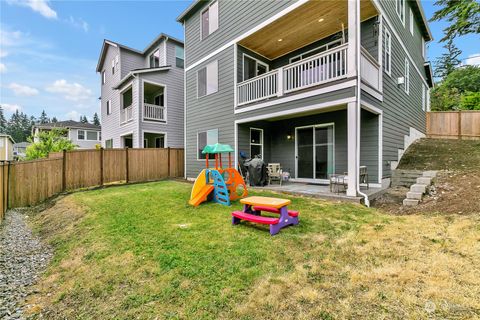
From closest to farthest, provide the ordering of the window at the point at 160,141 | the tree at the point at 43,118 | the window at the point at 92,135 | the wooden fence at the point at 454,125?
the wooden fence at the point at 454,125
the window at the point at 160,141
the window at the point at 92,135
the tree at the point at 43,118

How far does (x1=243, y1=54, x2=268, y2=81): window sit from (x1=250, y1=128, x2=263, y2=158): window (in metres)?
2.38

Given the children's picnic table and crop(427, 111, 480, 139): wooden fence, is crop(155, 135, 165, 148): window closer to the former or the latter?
the children's picnic table

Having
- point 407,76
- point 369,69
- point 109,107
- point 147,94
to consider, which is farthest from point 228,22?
point 109,107

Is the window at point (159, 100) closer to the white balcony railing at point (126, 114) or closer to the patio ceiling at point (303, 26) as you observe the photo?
the white balcony railing at point (126, 114)

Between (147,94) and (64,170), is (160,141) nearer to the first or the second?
(147,94)

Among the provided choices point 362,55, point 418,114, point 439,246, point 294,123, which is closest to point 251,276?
point 439,246

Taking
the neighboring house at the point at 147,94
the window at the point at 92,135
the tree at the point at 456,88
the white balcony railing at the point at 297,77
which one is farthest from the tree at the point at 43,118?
the tree at the point at 456,88

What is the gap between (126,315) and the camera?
2420mm

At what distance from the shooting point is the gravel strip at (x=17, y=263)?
3.00m

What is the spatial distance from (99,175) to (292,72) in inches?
379

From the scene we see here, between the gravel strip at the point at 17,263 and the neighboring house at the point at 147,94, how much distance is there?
902cm

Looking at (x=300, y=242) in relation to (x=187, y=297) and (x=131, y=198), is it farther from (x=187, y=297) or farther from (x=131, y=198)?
(x=131, y=198)

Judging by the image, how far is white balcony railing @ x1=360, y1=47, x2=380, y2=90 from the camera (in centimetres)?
670

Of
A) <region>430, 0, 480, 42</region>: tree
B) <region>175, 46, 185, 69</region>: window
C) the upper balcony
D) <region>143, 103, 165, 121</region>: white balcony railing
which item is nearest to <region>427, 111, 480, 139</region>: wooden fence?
<region>430, 0, 480, 42</region>: tree
